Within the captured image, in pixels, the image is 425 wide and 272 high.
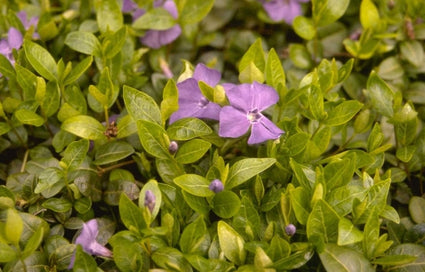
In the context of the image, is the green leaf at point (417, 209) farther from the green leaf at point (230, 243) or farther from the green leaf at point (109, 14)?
the green leaf at point (109, 14)

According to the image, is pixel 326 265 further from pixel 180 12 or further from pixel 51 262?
pixel 180 12

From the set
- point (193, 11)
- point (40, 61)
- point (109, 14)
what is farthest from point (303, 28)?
point (40, 61)


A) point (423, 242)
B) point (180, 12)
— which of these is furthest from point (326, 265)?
point (180, 12)

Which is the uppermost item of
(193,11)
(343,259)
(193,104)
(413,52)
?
(193,11)

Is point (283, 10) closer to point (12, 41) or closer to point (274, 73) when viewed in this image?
point (274, 73)

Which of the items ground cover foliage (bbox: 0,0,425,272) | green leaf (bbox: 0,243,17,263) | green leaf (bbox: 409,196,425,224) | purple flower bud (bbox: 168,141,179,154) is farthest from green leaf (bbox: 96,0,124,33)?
green leaf (bbox: 409,196,425,224)

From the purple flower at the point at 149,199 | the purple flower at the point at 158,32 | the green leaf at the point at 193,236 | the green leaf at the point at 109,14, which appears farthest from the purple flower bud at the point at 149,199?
the purple flower at the point at 158,32

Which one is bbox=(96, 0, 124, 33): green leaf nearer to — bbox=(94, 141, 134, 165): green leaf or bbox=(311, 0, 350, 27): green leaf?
bbox=(94, 141, 134, 165): green leaf
